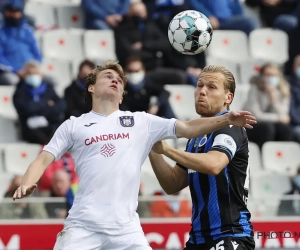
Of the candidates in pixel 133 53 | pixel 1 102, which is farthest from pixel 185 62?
pixel 1 102

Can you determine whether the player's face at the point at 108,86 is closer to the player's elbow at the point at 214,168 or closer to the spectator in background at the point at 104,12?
the player's elbow at the point at 214,168

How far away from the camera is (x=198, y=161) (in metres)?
5.75

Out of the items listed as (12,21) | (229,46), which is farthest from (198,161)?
(229,46)

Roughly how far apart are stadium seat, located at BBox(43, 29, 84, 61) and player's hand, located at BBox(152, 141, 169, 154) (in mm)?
6824

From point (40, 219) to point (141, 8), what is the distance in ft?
14.4

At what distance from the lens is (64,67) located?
12.4 m

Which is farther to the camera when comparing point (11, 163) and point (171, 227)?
point (11, 163)

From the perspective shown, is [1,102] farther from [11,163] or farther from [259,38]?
[259,38]

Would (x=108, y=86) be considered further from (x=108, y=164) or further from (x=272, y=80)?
(x=272, y=80)

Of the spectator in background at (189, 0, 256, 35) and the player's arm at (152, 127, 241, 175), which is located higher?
the spectator in background at (189, 0, 256, 35)

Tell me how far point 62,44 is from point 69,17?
0.75 metres

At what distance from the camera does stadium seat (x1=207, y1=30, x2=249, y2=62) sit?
43.5ft

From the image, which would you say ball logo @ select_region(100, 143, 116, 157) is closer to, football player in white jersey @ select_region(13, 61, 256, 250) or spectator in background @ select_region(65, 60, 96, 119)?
football player in white jersey @ select_region(13, 61, 256, 250)

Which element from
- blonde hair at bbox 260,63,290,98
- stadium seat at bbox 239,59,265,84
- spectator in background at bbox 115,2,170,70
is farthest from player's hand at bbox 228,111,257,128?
stadium seat at bbox 239,59,265,84
